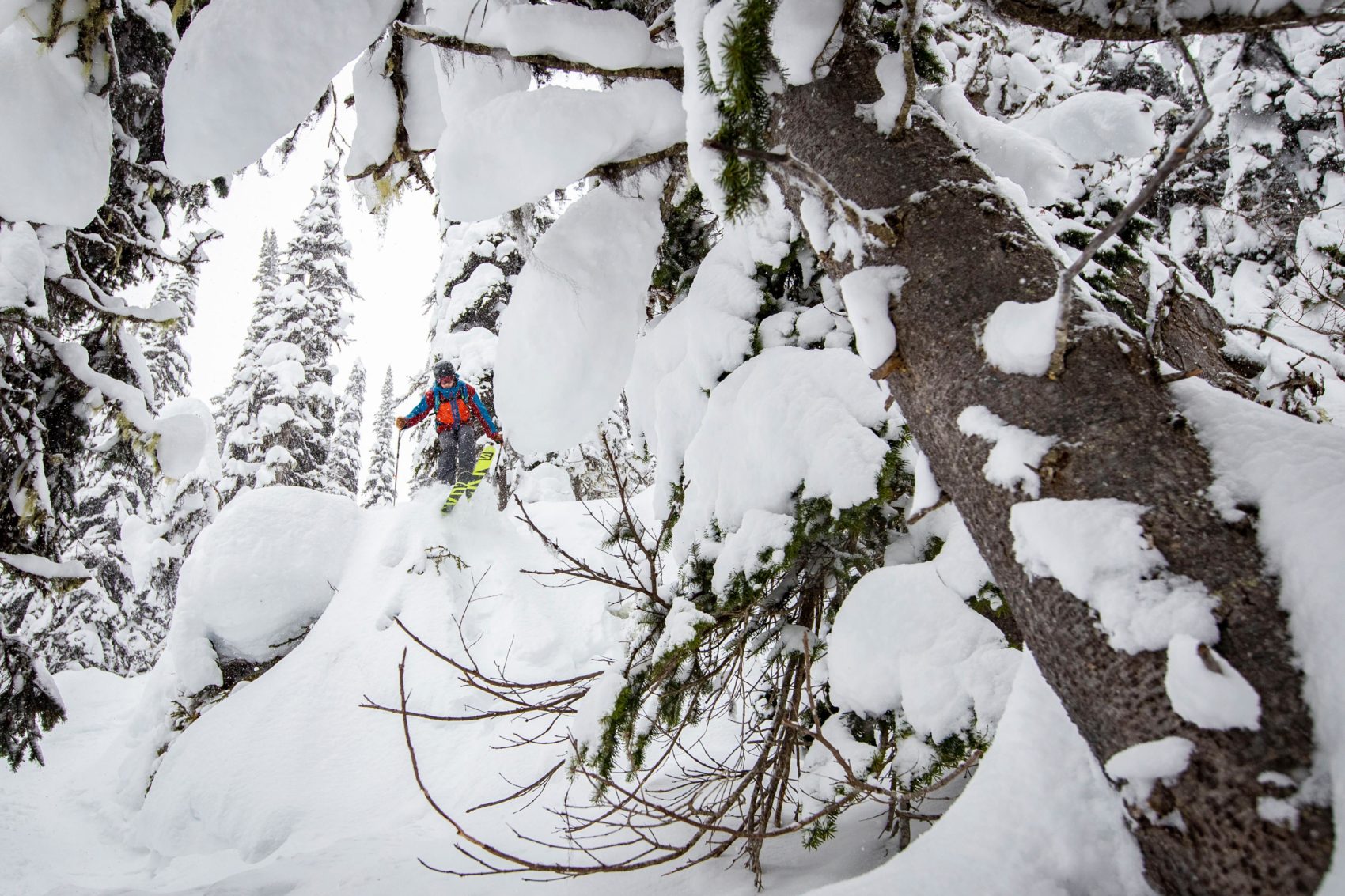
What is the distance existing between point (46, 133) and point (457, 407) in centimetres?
569

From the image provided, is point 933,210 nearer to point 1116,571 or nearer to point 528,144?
point 1116,571

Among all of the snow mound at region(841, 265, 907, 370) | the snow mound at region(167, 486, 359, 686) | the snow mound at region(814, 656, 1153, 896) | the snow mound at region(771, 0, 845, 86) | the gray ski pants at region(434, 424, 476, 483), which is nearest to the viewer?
the snow mound at region(814, 656, 1153, 896)

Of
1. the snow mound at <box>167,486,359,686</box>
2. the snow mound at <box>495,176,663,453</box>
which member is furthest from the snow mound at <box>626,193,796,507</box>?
the snow mound at <box>167,486,359,686</box>

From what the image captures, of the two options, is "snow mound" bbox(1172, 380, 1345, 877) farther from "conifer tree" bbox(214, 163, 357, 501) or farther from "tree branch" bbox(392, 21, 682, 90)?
"conifer tree" bbox(214, 163, 357, 501)

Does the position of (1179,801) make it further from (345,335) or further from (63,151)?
(345,335)

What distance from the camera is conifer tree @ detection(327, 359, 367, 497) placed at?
22.1m

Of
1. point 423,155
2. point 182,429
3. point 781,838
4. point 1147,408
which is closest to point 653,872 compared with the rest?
point 781,838

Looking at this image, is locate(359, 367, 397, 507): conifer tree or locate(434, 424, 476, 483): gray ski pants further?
locate(359, 367, 397, 507): conifer tree

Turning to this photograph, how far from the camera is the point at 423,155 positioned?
2.88 meters

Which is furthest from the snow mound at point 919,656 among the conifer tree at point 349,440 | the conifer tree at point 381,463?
the conifer tree at point 381,463

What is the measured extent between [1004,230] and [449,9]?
2208 mm

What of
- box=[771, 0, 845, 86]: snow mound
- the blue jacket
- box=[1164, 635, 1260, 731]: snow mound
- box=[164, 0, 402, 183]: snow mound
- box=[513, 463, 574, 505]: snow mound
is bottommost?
box=[1164, 635, 1260, 731]: snow mound

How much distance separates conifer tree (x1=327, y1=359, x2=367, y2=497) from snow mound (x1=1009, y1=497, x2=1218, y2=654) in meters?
21.8

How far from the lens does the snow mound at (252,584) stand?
7.00 meters
